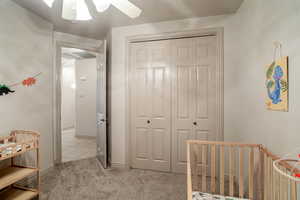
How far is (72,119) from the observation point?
618 centimetres

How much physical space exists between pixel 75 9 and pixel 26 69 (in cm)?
141

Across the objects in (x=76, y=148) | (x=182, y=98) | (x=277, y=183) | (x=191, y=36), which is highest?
(x=191, y=36)

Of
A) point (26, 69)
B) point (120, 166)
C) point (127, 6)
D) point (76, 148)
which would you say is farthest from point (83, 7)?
point (76, 148)

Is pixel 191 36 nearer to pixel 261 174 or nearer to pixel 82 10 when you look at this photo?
pixel 82 10

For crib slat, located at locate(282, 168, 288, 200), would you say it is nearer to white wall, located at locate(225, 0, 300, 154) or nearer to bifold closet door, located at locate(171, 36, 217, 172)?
white wall, located at locate(225, 0, 300, 154)

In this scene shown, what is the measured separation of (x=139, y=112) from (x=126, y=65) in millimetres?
866

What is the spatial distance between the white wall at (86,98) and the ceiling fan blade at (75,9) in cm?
358

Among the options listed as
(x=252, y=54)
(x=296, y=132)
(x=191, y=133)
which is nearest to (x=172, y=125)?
(x=191, y=133)

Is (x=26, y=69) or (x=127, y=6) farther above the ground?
(x=127, y=6)

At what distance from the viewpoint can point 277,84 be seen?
3.91ft

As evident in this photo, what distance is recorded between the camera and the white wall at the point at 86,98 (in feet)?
15.8

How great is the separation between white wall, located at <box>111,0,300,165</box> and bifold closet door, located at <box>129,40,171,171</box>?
0.65 feet

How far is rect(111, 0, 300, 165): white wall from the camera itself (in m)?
1.07

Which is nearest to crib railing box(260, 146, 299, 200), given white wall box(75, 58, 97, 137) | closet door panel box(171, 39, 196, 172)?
closet door panel box(171, 39, 196, 172)
